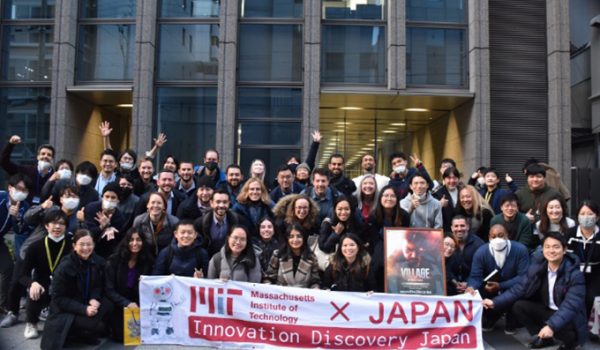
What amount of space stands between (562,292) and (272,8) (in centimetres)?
A: 1240

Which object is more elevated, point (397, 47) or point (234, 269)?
point (397, 47)

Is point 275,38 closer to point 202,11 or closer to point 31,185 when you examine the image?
point 202,11

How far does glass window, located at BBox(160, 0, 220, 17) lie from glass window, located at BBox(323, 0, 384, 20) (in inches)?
133

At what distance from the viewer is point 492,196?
9359 mm

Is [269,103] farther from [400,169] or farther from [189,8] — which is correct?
[400,169]

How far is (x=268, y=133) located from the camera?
1623cm

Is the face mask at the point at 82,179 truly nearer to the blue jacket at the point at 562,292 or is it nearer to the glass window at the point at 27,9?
the blue jacket at the point at 562,292

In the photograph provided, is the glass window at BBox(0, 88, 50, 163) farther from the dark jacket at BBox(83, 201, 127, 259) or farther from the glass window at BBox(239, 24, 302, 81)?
the dark jacket at BBox(83, 201, 127, 259)

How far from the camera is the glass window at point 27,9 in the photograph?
16938mm

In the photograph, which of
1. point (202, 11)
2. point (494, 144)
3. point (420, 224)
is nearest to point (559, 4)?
point (494, 144)

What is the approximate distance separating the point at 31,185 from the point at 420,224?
5803 mm

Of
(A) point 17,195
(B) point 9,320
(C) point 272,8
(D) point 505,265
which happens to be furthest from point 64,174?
(C) point 272,8

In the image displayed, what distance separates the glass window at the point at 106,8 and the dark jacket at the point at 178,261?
11591 millimetres

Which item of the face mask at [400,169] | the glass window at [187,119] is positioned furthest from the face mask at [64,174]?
the glass window at [187,119]
